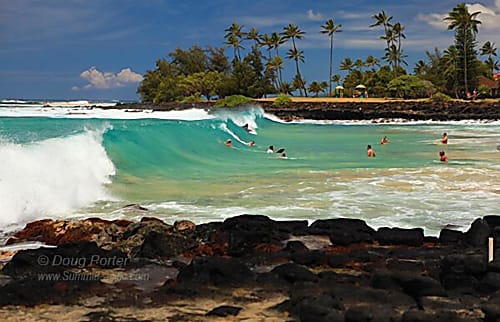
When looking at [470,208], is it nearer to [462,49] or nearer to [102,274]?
[102,274]

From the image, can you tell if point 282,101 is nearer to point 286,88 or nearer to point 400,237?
point 286,88

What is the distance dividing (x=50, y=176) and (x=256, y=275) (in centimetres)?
898

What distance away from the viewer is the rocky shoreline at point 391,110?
190ft

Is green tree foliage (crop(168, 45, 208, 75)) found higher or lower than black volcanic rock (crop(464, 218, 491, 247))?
higher

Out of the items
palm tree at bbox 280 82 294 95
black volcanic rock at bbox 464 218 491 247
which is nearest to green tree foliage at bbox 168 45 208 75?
palm tree at bbox 280 82 294 95

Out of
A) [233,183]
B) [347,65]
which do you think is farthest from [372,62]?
[233,183]

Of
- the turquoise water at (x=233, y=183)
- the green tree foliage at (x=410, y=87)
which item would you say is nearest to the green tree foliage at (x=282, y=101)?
the green tree foliage at (x=410, y=87)

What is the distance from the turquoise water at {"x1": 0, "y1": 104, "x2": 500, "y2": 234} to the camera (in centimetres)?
1166

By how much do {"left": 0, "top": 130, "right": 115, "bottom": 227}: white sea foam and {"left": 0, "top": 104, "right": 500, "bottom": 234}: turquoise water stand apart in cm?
3

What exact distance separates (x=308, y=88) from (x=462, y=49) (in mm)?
22723

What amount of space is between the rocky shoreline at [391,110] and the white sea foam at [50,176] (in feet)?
145

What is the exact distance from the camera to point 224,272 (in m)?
6.53

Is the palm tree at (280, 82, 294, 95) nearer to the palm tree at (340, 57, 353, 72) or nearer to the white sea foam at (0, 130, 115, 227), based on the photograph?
the palm tree at (340, 57, 353, 72)

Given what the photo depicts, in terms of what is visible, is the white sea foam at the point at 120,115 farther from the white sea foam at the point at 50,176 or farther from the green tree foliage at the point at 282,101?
the white sea foam at the point at 50,176
